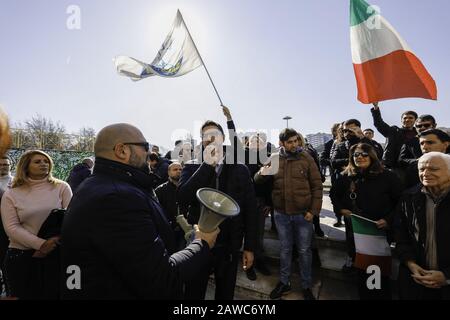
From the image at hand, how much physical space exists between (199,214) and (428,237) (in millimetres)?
2146

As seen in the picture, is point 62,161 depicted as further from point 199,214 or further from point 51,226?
point 199,214

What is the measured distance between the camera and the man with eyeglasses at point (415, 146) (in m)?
3.65

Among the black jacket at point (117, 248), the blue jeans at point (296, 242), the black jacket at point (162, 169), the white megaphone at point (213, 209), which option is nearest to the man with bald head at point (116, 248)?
the black jacket at point (117, 248)

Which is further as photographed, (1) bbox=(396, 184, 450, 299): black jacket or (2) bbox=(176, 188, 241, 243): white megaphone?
(1) bbox=(396, 184, 450, 299): black jacket

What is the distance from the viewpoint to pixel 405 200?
2521mm

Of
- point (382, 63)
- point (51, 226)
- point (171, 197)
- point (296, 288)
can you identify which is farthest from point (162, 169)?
point (382, 63)

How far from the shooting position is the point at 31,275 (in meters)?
2.60

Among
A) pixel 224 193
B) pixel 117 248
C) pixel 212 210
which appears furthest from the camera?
pixel 224 193

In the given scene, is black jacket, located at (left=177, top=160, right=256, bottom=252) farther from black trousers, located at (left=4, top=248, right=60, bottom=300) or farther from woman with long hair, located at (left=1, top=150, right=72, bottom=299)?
black trousers, located at (left=4, top=248, right=60, bottom=300)

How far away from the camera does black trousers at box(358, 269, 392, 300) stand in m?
2.86

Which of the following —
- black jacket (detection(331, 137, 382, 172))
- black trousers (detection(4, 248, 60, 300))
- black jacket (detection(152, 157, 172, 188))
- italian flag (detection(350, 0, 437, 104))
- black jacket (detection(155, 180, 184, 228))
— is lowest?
black trousers (detection(4, 248, 60, 300))

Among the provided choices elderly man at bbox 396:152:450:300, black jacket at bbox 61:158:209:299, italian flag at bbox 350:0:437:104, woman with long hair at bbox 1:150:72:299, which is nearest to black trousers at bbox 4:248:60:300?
woman with long hair at bbox 1:150:72:299

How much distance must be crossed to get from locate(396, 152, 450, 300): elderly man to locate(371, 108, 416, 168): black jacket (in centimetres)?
192
